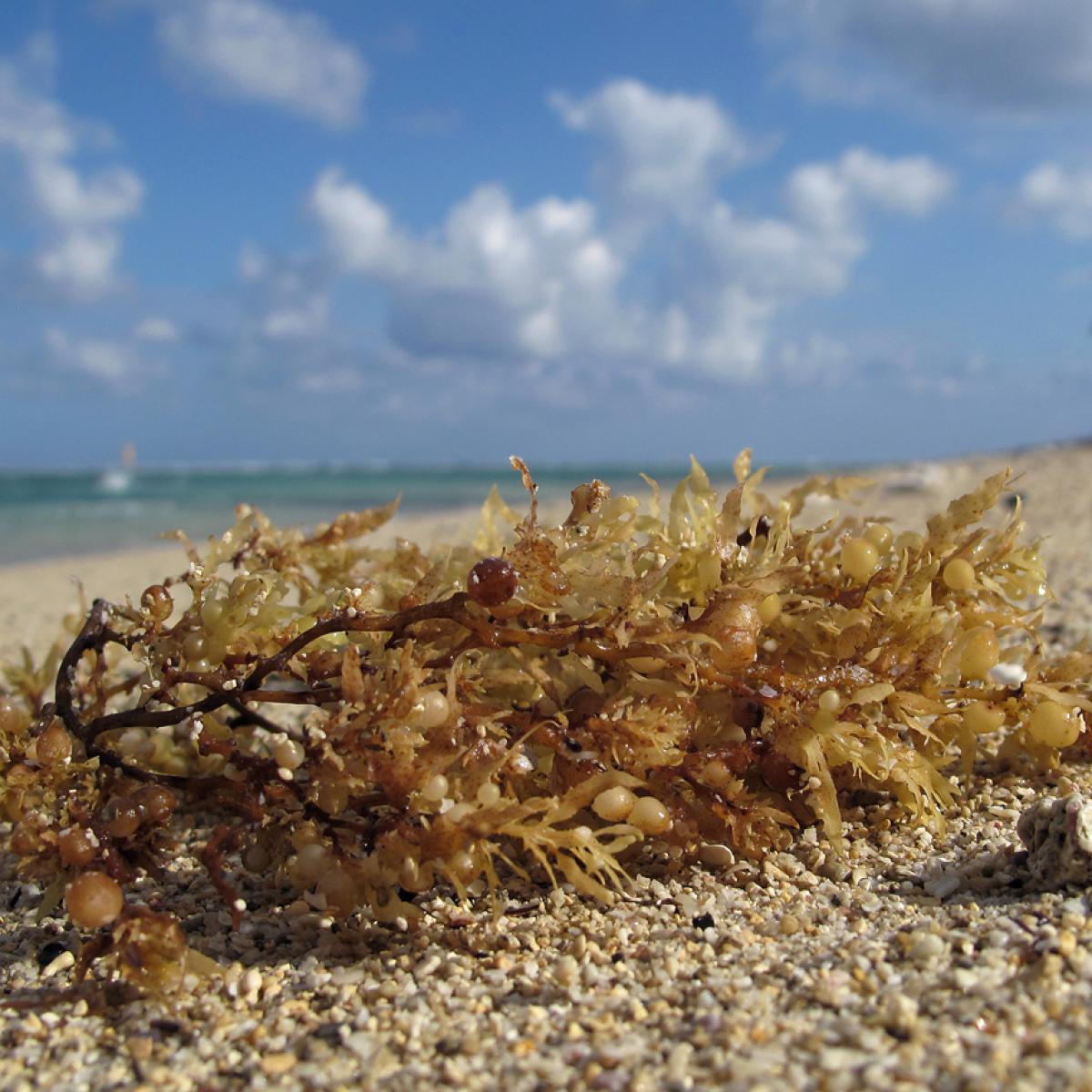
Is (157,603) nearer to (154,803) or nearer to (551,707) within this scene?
(154,803)

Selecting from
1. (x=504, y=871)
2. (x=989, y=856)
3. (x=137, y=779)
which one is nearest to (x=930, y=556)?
(x=989, y=856)

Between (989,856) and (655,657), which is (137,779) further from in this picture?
(989,856)

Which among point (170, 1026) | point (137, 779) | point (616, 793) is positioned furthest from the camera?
point (137, 779)

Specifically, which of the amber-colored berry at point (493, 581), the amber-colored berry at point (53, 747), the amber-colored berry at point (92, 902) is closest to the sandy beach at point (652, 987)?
the amber-colored berry at point (92, 902)

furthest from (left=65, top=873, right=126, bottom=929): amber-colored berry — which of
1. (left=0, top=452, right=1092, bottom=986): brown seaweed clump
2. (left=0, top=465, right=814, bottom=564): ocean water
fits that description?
(left=0, top=465, right=814, bottom=564): ocean water

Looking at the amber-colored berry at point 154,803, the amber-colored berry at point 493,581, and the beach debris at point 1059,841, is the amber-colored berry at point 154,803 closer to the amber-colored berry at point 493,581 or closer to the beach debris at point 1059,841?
the amber-colored berry at point 493,581

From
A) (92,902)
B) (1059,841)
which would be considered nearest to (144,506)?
(92,902)
